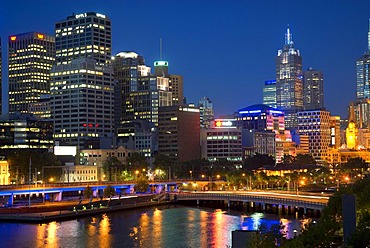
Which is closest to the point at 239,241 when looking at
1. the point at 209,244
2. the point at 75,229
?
the point at 209,244

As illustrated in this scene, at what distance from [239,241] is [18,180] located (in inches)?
5939

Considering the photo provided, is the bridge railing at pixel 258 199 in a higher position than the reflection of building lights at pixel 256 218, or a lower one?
higher

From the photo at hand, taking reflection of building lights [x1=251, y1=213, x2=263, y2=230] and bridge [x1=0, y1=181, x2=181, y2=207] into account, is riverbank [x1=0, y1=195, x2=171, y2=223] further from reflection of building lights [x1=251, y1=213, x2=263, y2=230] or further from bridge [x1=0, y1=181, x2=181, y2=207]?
reflection of building lights [x1=251, y1=213, x2=263, y2=230]

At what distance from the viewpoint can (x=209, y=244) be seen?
92125 millimetres

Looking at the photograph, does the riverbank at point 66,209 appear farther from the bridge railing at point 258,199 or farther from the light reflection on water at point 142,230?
the bridge railing at point 258,199

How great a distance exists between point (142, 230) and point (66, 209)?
1363 inches

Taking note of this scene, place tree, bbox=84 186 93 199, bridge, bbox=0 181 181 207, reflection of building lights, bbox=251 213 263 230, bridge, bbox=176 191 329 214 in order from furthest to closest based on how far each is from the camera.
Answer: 1. tree, bbox=84 186 93 199
2. bridge, bbox=0 181 181 207
3. bridge, bbox=176 191 329 214
4. reflection of building lights, bbox=251 213 263 230

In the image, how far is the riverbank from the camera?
4887 inches

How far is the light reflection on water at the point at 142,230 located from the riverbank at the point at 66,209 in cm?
401

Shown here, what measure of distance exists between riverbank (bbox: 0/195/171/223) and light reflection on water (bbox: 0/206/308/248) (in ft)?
13.1

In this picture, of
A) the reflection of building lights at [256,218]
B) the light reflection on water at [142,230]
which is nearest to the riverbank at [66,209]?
the light reflection on water at [142,230]

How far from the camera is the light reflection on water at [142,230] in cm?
9381

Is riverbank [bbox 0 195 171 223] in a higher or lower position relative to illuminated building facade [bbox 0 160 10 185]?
lower

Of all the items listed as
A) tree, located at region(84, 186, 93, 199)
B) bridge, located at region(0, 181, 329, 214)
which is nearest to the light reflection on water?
bridge, located at region(0, 181, 329, 214)
